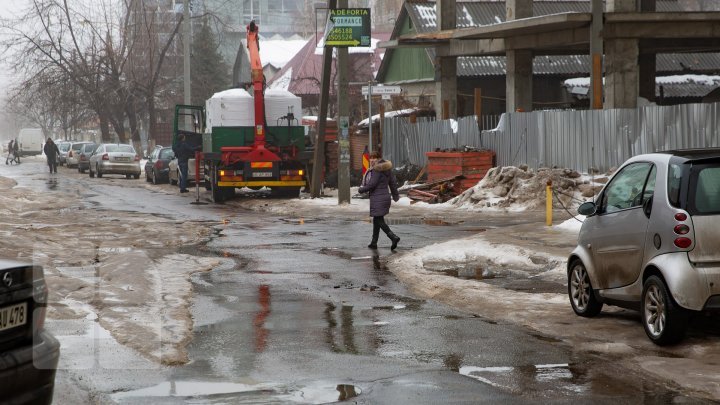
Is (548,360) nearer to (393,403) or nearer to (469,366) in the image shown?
(469,366)

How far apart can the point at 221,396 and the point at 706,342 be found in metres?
4.06

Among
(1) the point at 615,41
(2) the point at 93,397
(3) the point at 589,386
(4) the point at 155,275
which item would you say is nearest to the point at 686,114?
(1) the point at 615,41

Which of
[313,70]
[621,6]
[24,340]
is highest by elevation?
[313,70]

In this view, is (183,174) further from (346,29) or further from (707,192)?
(707,192)

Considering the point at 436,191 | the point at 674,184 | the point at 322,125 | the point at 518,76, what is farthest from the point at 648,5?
the point at 674,184

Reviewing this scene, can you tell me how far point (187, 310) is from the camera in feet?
36.0

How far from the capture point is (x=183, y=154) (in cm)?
3453

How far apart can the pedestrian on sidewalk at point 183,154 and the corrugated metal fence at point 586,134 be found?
25.5 feet

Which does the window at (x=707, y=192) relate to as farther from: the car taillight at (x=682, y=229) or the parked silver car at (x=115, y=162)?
the parked silver car at (x=115, y=162)

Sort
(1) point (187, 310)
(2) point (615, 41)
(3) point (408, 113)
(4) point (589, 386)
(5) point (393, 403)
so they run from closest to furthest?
(5) point (393, 403), (4) point (589, 386), (1) point (187, 310), (2) point (615, 41), (3) point (408, 113)

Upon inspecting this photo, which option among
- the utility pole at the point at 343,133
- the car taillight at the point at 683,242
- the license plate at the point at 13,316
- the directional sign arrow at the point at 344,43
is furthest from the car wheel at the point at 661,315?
the directional sign arrow at the point at 344,43

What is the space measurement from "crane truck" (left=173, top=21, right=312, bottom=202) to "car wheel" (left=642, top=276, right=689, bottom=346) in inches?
827

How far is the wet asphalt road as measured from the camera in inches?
285

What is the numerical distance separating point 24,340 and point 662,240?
518cm
